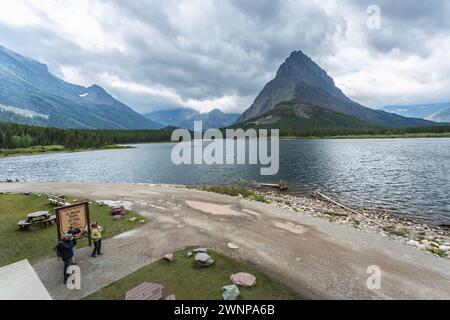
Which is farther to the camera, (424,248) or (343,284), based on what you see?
(424,248)

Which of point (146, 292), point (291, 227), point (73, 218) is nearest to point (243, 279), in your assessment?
point (146, 292)

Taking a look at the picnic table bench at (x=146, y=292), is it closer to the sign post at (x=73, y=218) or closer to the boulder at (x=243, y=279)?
the boulder at (x=243, y=279)

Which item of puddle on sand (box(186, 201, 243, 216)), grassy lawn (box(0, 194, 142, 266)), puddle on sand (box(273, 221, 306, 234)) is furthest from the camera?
puddle on sand (box(186, 201, 243, 216))

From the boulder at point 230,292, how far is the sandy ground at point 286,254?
9.84ft

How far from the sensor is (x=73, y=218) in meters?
17.1

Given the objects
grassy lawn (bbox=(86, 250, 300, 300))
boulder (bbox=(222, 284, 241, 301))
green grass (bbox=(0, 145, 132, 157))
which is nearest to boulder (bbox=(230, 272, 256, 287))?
grassy lawn (bbox=(86, 250, 300, 300))

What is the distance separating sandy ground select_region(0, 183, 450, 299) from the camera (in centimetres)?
1293

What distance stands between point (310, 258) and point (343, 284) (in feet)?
10.1

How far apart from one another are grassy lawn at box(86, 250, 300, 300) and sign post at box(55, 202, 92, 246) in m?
6.44

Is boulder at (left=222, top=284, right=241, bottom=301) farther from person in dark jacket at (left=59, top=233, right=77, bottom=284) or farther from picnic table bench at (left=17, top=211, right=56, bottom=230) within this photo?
picnic table bench at (left=17, top=211, right=56, bottom=230)
